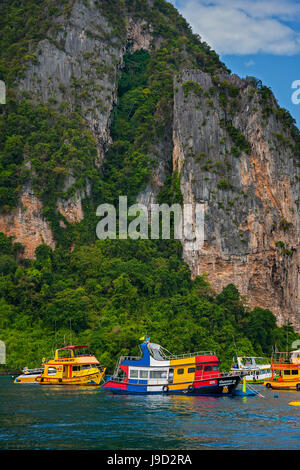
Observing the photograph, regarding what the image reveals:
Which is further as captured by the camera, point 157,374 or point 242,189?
point 242,189

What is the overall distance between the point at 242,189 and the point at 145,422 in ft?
208

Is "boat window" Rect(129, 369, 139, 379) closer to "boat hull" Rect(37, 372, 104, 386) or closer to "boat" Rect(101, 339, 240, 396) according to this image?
"boat" Rect(101, 339, 240, 396)

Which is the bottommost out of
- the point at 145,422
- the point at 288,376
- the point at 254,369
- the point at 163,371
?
the point at 254,369

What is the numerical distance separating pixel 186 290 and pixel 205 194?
15.6m

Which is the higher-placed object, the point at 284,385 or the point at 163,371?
the point at 163,371

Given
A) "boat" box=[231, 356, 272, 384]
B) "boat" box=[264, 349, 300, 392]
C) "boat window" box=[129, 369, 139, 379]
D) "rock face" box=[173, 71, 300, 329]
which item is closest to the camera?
"boat window" box=[129, 369, 139, 379]

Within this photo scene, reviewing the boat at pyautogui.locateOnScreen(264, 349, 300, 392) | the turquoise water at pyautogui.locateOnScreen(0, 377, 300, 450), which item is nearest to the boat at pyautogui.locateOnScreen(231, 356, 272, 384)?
the boat at pyautogui.locateOnScreen(264, 349, 300, 392)

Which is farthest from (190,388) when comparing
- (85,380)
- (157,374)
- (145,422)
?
(145,422)

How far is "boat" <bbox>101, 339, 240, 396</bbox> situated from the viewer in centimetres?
4419

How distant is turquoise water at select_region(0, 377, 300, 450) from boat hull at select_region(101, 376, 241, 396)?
0.95m

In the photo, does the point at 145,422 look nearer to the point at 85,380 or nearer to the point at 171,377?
the point at 171,377

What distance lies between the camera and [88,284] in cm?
8162

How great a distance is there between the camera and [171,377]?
150 feet

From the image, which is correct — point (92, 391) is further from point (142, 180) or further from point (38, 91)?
point (38, 91)
